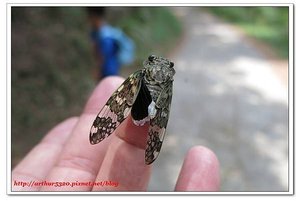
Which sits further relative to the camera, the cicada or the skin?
the skin

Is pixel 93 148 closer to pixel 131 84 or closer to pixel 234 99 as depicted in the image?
pixel 131 84

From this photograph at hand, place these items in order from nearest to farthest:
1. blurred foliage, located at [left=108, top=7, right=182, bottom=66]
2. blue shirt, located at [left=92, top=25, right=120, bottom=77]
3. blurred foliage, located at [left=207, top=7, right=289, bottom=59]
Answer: blue shirt, located at [left=92, top=25, right=120, bottom=77]
blurred foliage, located at [left=108, top=7, right=182, bottom=66]
blurred foliage, located at [left=207, top=7, right=289, bottom=59]

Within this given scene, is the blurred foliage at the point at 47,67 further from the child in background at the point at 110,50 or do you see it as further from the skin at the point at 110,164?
the skin at the point at 110,164

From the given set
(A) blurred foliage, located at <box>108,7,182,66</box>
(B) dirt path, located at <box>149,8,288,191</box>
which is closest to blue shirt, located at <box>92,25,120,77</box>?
(B) dirt path, located at <box>149,8,288,191</box>

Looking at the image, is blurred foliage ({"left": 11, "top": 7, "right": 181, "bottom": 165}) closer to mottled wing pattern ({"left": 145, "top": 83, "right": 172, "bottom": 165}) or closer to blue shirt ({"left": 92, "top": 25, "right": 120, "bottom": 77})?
blue shirt ({"left": 92, "top": 25, "right": 120, "bottom": 77})

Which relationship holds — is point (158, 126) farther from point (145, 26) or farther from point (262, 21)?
point (262, 21)

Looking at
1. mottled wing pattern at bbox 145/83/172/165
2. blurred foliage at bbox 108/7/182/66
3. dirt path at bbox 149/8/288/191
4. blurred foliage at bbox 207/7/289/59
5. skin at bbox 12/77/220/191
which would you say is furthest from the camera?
blurred foliage at bbox 207/7/289/59

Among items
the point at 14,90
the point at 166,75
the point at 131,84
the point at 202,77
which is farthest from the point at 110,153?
the point at 202,77
